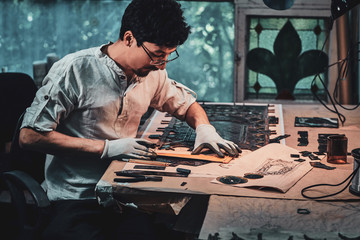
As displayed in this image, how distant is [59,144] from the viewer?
1836 mm

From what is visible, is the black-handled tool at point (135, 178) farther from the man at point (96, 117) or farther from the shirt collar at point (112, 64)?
the shirt collar at point (112, 64)

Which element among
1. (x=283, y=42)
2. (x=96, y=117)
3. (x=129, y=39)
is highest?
(x=129, y=39)

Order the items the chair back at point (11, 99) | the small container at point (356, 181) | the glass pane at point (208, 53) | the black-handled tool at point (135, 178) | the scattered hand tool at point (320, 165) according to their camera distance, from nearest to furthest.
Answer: the small container at point (356, 181)
the black-handled tool at point (135, 178)
the scattered hand tool at point (320, 165)
the chair back at point (11, 99)
the glass pane at point (208, 53)

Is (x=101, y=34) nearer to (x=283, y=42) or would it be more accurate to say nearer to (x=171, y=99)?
(x=283, y=42)

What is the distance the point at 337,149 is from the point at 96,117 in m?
1.02

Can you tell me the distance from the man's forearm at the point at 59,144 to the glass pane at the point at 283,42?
7.54 ft

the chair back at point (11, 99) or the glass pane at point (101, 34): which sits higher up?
the glass pane at point (101, 34)

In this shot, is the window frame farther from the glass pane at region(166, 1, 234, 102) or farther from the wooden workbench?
the wooden workbench

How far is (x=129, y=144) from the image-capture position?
73.4 inches

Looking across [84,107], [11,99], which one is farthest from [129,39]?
[11,99]

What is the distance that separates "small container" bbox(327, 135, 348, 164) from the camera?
71.7 inches

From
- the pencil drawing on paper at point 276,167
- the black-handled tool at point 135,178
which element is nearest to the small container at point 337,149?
the pencil drawing on paper at point 276,167

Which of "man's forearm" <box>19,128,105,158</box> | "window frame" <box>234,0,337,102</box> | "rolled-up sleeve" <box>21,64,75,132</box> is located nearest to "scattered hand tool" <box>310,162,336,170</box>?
"man's forearm" <box>19,128,105,158</box>

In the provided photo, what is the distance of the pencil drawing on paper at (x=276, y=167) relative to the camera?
170 centimetres
